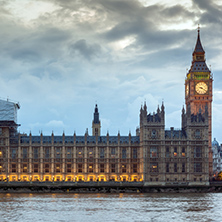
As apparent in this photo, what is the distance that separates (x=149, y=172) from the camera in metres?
174

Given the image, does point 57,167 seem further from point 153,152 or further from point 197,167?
point 197,167

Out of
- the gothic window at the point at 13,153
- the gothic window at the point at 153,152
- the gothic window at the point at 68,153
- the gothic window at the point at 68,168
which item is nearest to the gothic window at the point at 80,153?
the gothic window at the point at 68,153

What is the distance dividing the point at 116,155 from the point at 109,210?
77.3m

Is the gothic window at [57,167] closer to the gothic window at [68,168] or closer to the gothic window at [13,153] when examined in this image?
the gothic window at [68,168]

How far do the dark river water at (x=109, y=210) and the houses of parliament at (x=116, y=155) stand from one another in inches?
1852

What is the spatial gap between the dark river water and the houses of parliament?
47.0 metres

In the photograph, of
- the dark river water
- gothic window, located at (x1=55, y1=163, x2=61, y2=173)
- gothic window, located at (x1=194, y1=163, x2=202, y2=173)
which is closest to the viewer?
the dark river water

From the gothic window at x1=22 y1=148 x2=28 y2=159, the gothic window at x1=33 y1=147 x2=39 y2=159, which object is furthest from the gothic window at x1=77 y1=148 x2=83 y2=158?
the gothic window at x1=22 y1=148 x2=28 y2=159

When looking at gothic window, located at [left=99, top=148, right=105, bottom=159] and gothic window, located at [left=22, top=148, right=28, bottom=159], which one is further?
gothic window, located at [left=99, top=148, right=105, bottom=159]

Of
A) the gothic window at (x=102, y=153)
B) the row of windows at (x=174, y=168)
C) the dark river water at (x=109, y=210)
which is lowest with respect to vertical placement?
the dark river water at (x=109, y=210)

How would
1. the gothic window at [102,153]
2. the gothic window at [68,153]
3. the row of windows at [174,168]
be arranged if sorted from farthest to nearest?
the gothic window at [102,153] → the gothic window at [68,153] → the row of windows at [174,168]

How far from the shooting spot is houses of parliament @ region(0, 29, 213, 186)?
17412cm

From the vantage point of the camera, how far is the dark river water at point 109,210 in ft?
303

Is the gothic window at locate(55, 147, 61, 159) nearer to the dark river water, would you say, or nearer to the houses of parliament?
the houses of parliament
